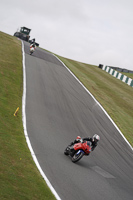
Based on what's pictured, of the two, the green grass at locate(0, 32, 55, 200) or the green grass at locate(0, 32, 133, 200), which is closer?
the green grass at locate(0, 32, 55, 200)

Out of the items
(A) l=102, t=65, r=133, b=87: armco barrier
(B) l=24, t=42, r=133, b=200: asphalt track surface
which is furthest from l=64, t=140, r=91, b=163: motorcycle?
(A) l=102, t=65, r=133, b=87: armco barrier

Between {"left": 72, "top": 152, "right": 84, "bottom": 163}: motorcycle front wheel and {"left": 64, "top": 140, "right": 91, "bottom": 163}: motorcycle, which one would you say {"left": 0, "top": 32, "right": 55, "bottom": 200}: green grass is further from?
{"left": 72, "top": 152, "right": 84, "bottom": 163}: motorcycle front wheel

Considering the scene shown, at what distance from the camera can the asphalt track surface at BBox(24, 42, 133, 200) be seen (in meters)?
9.31

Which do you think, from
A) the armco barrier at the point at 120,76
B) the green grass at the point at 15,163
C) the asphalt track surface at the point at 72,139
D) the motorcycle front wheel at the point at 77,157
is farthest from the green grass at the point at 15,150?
the armco barrier at the point at 120,76

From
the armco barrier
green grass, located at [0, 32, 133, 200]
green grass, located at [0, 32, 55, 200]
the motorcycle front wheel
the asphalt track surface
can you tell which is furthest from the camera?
the armco barrier

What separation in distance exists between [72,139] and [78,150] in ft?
7.60

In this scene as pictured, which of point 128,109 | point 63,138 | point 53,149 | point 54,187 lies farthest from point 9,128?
point 128,109

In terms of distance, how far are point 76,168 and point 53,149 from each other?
1.39 metres

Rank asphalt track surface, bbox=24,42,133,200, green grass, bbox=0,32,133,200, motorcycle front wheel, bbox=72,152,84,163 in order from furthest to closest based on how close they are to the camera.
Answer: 1. motorcycle front wheel, bbox=72,152,84,163
2. asphalt track surface, bbox=24,42,133,200
3. green grass, bbox=0,32,133,200

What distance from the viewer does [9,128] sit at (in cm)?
1152

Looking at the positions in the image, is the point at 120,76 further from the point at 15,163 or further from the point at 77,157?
the point at 15,163

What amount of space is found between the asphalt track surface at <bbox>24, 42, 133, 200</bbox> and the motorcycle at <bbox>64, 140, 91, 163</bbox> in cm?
22

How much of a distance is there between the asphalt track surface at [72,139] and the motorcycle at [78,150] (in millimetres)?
218

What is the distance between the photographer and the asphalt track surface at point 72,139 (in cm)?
931
